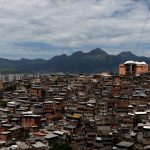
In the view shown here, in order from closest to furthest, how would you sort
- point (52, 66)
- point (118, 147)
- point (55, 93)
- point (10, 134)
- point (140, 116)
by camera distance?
point (118, 147) < point (10, 134) < point (140, 116) < point (55, 93) < point (52, 66)

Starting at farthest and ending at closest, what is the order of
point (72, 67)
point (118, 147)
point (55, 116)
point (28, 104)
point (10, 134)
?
point (72, 67) < point (28, 104) < point (55, 116) < point (10, 134) < point (118, 147)

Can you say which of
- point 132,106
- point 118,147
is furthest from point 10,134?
point 132,106

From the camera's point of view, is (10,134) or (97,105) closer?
(10,134)

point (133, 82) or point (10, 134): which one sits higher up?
point (133, 82)

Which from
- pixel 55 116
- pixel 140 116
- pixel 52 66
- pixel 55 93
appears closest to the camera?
pixel 140 116

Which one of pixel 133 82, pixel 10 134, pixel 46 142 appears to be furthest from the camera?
pixel 133 82

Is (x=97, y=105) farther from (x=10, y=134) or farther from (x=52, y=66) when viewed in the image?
(x=52, y=66)

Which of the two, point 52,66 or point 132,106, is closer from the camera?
point 132,106

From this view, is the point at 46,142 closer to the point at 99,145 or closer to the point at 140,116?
the point at 99,145

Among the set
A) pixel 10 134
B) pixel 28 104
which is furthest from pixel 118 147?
pixel 28 104
